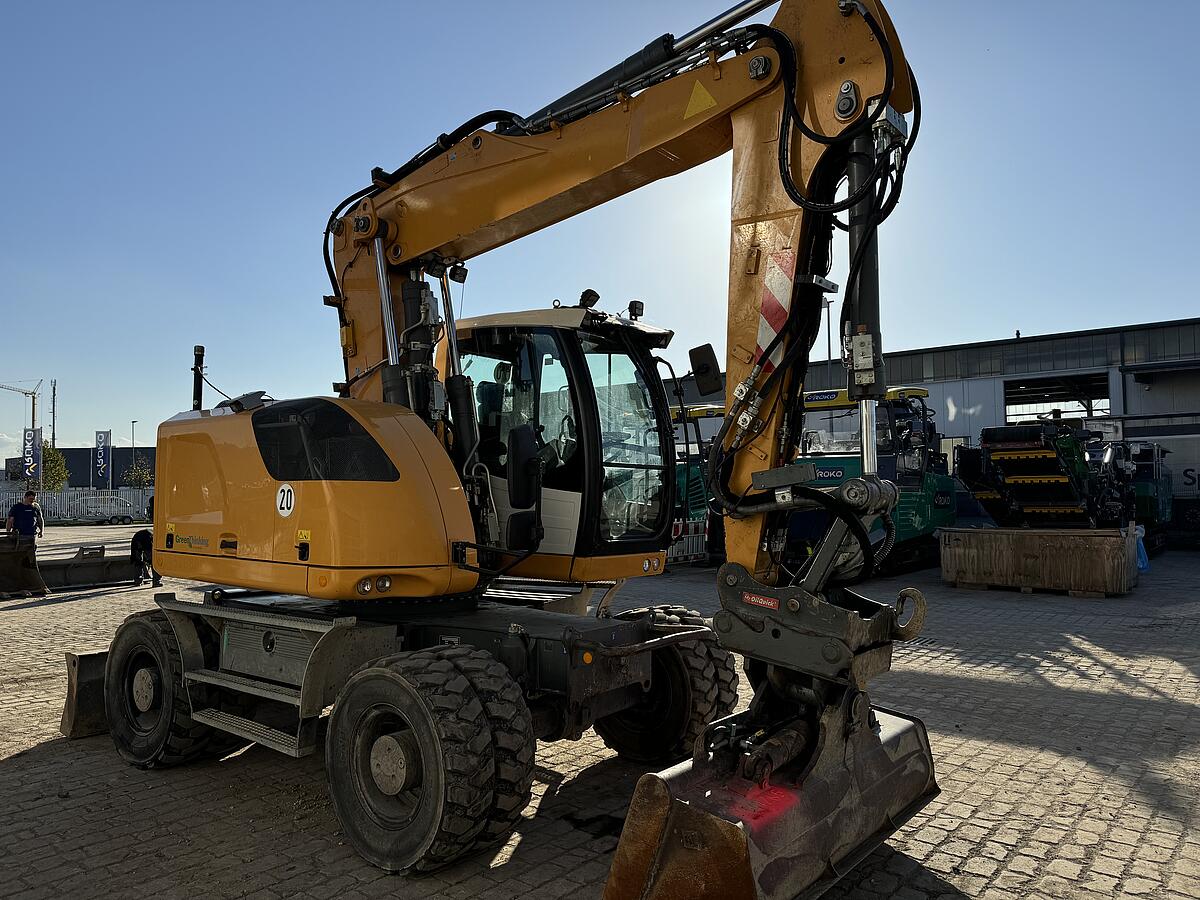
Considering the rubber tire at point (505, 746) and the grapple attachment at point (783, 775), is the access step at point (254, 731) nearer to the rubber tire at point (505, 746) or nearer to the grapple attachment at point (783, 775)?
the rubber tire at point (505, 746)

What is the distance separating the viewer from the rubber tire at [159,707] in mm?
5375

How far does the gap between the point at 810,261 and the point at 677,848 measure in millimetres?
2431

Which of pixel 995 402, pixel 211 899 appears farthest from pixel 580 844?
pixel 995 402

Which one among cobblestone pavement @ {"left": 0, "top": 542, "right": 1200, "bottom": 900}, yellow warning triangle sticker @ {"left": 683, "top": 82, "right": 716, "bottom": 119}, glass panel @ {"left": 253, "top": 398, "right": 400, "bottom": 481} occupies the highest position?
yellow warning triangle sticker @ {"left": 683, "top": 82, "right": 716, "bottom": 119}

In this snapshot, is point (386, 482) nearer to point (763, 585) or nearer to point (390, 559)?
point (390, 559)

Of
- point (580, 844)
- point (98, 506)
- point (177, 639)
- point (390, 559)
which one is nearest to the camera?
point (580, 844)

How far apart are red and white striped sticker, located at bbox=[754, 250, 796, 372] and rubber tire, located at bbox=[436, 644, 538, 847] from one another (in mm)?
1860

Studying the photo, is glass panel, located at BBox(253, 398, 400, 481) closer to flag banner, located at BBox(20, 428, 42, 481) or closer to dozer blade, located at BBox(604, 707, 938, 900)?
dozer blade, located at BBox(604, 707, 938, 900)

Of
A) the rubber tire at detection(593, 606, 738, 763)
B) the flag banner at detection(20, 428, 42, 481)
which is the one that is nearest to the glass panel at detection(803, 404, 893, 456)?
the rubber tire at detection(593, 606, 738, 763)

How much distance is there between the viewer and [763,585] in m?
3.68

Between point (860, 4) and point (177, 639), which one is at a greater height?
point (860, 4)

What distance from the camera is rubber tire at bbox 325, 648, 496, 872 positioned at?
3701mm

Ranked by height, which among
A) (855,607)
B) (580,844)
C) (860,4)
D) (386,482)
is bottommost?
(580,844)

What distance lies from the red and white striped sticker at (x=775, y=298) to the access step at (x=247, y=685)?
3053 millimetres
